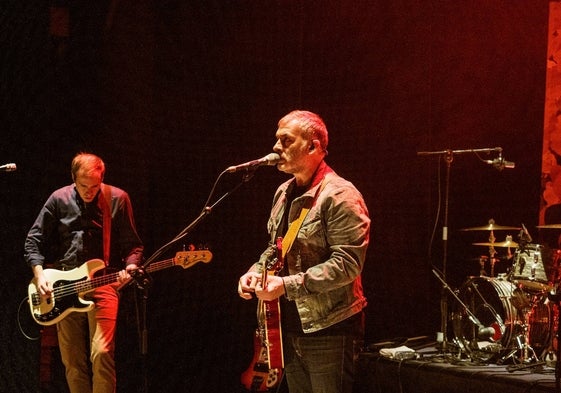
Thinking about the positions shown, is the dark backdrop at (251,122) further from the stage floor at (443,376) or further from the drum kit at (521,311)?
the stage floor at (443,376)

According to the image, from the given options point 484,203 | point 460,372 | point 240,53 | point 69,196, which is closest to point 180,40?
point 240,53

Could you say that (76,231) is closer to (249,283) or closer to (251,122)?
(251,122)

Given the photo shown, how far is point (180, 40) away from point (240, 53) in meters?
0.60

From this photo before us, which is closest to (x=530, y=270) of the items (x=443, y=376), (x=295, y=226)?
(x=443, y=376)

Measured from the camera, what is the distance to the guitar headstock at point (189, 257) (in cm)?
508

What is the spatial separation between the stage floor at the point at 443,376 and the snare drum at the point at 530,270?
0.64 m

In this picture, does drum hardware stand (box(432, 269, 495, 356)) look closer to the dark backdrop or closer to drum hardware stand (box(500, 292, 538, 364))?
drum hardware stand (box(500, 292, 538, 364))

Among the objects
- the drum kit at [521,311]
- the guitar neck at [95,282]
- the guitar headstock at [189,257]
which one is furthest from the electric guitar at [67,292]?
the drum kit at [521,311]

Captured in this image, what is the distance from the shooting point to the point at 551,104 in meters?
6.17

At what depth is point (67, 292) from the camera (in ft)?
15.7

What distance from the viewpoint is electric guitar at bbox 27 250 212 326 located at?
15.7 feet

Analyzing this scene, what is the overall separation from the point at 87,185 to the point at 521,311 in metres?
3.63

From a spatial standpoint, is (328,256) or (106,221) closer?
(328,256)

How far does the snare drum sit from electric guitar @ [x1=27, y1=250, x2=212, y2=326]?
3.25m
